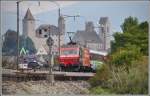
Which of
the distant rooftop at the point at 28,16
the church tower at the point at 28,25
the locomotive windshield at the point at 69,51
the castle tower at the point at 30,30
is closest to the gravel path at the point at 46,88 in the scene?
the locomotive windshield at the point at 69,51

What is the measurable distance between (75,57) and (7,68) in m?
0.83

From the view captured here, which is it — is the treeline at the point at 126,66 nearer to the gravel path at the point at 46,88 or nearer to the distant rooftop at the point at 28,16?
the gravel path at the point at 46,88

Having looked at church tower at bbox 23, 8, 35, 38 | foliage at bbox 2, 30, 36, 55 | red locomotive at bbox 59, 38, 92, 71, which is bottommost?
red locomotive at bbox 59, 38, 92, 71

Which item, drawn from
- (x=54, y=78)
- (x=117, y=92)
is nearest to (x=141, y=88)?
(x=117, y=92)

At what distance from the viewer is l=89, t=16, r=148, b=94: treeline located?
491 inches

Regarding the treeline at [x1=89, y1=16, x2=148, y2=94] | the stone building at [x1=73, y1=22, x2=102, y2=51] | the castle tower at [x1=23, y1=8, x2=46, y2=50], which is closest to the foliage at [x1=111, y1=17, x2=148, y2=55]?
the treeline at [x1=89, y1=16, x2=148, y2=94]

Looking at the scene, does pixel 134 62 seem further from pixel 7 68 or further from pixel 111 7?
pixel 7 68

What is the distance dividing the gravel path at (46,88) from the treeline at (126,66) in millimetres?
145

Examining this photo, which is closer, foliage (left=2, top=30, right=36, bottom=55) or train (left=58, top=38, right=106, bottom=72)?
foliage (left=2, top=30, right=36, bottom=55)

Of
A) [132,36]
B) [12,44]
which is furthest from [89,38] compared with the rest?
[12,44]

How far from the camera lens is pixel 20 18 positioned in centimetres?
1244

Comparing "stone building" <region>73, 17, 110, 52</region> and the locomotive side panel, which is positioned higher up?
"stone building" <region>73, 17, 110, 52</region>

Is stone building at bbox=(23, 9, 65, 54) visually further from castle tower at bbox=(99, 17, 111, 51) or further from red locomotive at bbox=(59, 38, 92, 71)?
castle tower at bbox=(99, 17, 111, 51)

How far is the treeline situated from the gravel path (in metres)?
0.15
